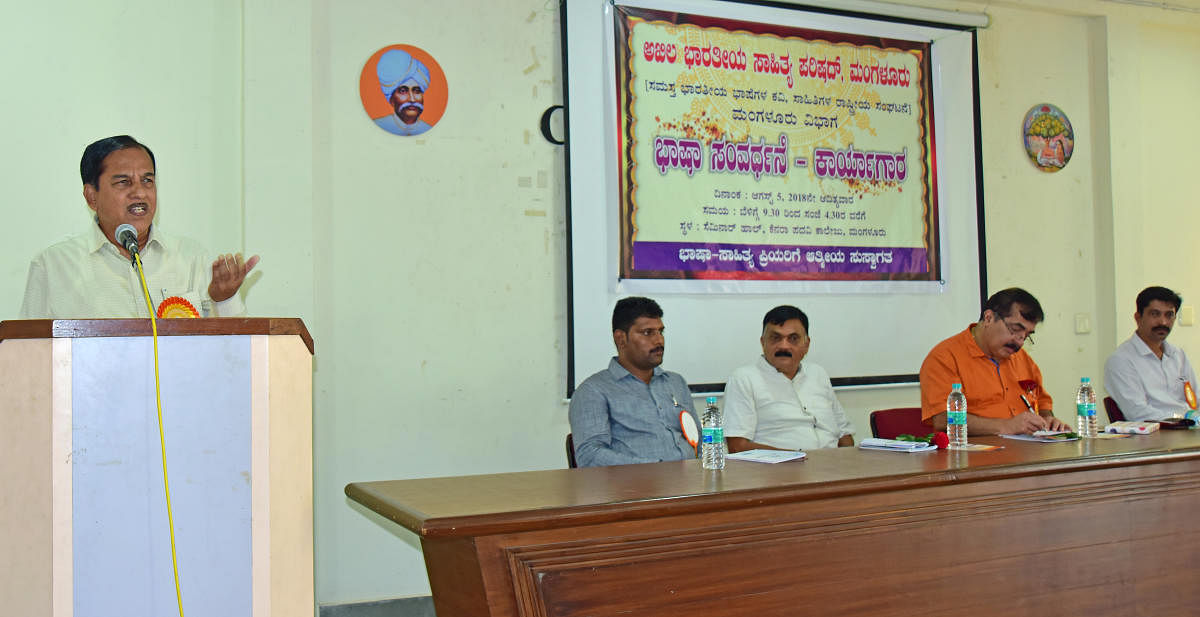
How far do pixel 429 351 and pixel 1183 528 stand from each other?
2.59 meters

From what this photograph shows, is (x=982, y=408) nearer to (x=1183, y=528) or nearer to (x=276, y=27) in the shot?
(x=1183, y=528)

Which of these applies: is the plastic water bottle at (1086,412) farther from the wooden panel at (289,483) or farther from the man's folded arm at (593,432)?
the wooden panel at (289,483)

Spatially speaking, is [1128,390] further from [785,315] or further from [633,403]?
[633,403]

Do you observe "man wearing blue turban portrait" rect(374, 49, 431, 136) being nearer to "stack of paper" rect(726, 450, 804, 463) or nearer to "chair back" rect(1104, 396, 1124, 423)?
"stack of paper" rect(726, 450, 804, 463)

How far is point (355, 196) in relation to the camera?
3705mm

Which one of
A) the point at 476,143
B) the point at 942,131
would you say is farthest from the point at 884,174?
the point at 476,143

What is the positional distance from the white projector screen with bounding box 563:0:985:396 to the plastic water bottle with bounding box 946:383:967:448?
49.1 inches

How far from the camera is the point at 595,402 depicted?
3291mm

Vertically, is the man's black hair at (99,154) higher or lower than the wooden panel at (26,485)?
higher

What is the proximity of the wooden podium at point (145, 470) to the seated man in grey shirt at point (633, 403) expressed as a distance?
1.51 m

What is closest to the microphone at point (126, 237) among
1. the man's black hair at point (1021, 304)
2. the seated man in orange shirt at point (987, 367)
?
the seated man in orange shirt at point (987, 367)

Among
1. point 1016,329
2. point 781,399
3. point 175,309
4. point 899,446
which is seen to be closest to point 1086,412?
point 1016,329

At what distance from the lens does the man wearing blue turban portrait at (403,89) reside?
12.3ft

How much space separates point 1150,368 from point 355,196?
357 cm
